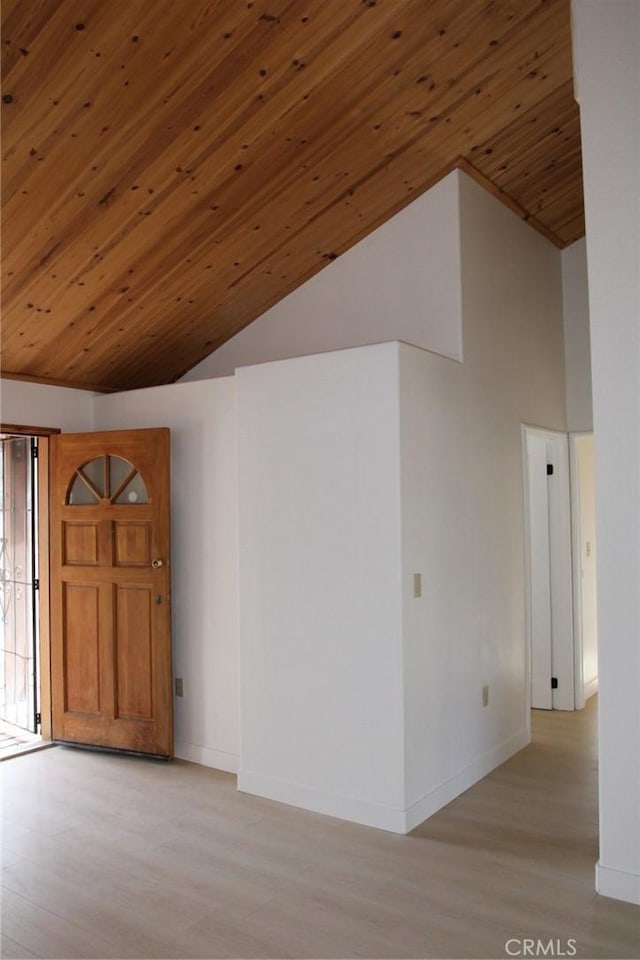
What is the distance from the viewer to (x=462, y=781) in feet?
13.5

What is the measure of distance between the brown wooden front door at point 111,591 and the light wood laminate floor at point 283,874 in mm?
457

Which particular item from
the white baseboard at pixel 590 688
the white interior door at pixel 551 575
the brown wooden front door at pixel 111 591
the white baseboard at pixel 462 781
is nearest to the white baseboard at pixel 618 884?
the white baseboard at pixel 462 781

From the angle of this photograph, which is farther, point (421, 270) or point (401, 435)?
point (421, 270)

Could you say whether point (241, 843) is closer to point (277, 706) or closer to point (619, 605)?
point (277, 706)

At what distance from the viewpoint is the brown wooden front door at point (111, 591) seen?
4.66m

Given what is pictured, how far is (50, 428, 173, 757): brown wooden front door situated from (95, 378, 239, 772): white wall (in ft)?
0.44

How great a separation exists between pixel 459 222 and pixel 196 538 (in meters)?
2.35

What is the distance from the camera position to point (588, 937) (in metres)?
Answer: 2.73

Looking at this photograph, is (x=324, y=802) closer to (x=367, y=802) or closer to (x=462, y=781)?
(x=367, y=802)

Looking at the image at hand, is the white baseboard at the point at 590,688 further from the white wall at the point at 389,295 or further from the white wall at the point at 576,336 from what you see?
the white wall at the point at 389,295

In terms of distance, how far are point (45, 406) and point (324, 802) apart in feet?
9.74

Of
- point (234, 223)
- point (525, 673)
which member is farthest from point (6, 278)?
point (525, 673)

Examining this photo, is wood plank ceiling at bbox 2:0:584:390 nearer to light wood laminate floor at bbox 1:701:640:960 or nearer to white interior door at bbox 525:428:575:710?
white interior door at bbox 525:428:575:710

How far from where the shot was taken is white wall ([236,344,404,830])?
3695 mm
